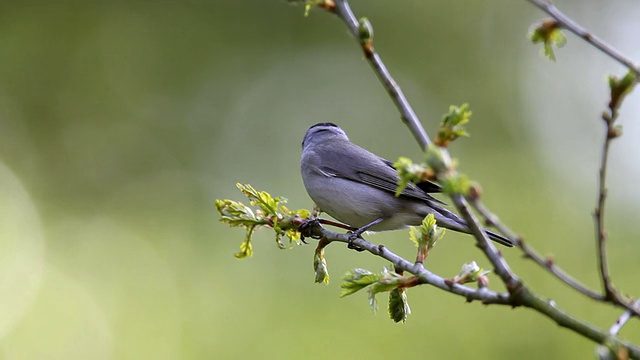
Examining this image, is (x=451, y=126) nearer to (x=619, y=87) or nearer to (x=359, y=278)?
(x=619, y=87)

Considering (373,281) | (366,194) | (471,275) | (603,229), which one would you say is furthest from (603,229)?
(366,194)

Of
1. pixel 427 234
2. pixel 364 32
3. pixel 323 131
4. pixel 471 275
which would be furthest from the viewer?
pixel 323 131

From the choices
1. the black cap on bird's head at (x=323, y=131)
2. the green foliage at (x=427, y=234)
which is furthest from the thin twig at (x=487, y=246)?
the black cap on bird's head at (x=323, y=131)

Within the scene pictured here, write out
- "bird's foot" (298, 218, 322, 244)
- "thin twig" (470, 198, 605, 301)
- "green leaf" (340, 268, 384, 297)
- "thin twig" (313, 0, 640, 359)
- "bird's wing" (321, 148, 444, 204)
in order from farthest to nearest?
1. "bird's wing" (321, 148, 444, 204)
2. "bird's foot" (298, 218, 322, 244)
3. "green leaf" (340, 268, 384, 297)
4. "thin twig" (313, 0, 640, 359)
5. "thin twig" (470, 198, 605, 301)

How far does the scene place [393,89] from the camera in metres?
2.29

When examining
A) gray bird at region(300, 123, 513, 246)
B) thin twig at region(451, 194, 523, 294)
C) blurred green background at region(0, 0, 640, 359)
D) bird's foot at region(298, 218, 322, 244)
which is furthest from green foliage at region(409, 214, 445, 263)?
blurred green background at region(0, 0, 640, 359)

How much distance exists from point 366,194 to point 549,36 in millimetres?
3189

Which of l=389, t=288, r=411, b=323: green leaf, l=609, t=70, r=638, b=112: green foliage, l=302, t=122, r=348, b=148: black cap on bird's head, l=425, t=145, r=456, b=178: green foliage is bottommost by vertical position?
l=389, t=288, r=411, b=323: green leaf

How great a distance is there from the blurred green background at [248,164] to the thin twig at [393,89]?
6.25 metres

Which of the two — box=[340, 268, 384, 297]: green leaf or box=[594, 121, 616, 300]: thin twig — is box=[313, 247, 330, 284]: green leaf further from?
box=[594, 121, 616, 300]: thin twig

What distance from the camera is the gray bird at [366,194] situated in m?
5.36

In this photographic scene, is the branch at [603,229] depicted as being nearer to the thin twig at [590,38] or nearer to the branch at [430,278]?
the thin twig at [590,38]

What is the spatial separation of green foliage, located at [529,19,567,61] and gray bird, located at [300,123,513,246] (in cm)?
258

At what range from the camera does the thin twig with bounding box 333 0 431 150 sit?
7.35ft
